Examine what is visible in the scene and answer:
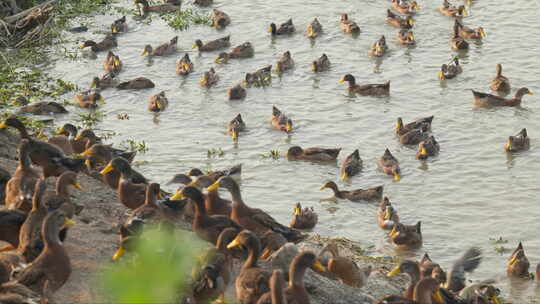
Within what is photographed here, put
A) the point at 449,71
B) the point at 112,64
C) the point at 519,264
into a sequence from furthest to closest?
1. the point at 112,64
2. the point at 449,71
3. the point at 519,264

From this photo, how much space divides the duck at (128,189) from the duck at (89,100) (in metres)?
6.26

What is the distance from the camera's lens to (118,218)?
9414 mm

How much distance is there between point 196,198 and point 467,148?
23.5ft

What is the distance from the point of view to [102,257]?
767cm

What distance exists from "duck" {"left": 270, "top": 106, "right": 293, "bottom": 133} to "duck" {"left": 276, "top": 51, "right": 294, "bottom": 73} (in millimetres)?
2746

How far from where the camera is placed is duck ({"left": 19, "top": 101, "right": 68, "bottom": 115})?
15180 mm

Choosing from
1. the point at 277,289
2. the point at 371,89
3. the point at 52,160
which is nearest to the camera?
the point at 277,289

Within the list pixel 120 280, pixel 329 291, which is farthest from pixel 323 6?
pixel 120 280

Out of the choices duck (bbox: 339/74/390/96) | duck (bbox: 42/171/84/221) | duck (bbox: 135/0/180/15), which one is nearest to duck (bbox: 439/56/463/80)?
duck (bbox: 339/74/390/96)

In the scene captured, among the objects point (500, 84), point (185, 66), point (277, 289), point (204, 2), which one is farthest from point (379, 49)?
point (277, 289)

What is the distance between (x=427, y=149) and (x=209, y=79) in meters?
5.55

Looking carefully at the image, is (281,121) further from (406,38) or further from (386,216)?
(406,38)

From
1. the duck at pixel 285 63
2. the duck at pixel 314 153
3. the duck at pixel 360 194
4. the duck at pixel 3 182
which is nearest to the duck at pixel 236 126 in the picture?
the duck at pixel 314 153

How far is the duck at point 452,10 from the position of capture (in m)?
20.9
